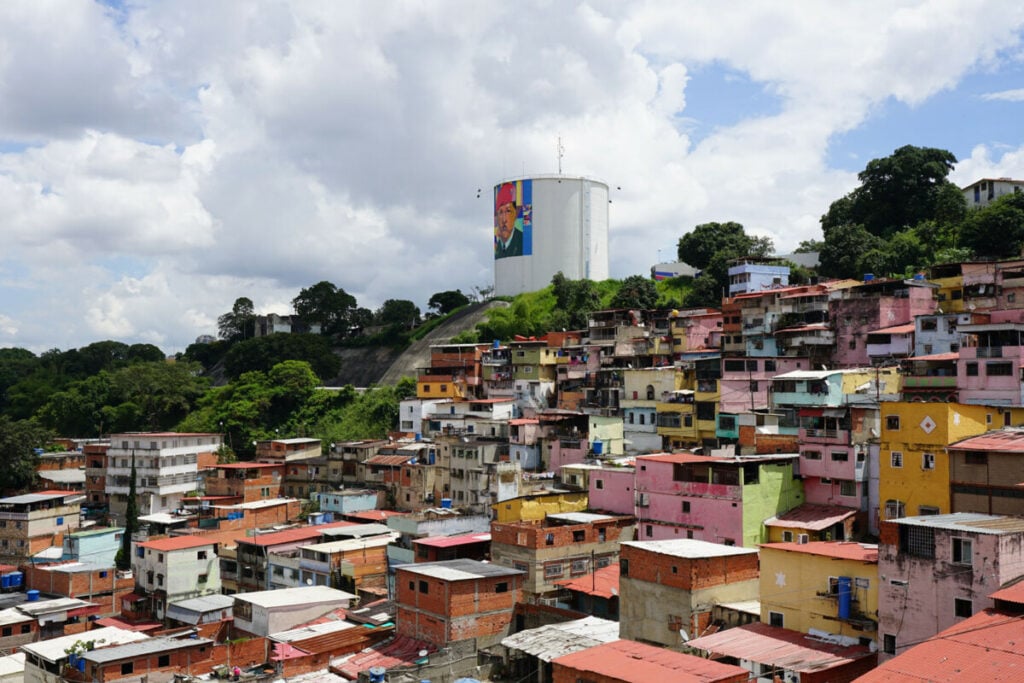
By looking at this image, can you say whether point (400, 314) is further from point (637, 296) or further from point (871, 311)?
point (871, 311)

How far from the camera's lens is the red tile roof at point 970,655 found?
49.3ft

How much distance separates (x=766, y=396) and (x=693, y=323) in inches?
483

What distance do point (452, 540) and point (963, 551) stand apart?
57.8ft

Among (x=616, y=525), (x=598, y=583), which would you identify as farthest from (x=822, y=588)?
(x=616, y=525)

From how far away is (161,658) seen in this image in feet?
85.8

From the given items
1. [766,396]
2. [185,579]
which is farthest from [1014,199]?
[185,579]

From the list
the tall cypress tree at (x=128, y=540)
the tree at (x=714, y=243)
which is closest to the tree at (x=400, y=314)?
the tree at (x=714, y=243)

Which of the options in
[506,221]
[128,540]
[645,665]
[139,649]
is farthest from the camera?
[506,221]

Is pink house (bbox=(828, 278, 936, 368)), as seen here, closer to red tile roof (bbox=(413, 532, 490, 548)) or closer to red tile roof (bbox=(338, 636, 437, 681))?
red tile roof (bbox=(413, 532, 490, 548))

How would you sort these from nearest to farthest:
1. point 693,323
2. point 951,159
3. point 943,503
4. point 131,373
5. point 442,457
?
point 943,503 → point 442,457 → point 693,323 → point 951,159 → point 131,373

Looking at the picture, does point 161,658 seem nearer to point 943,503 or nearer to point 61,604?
point 61,604

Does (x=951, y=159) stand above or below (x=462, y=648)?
above

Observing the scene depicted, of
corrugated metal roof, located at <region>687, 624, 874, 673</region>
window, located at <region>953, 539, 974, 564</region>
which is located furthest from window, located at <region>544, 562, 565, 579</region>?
window, located at <region>953, 539, 974, 564</region>

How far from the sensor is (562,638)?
2406 centimetres
